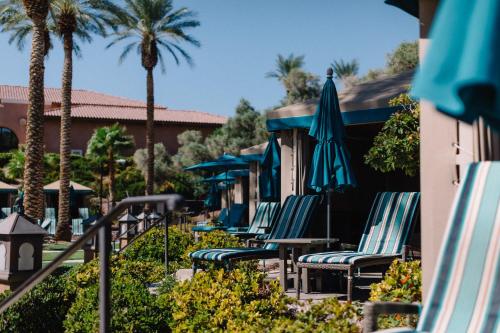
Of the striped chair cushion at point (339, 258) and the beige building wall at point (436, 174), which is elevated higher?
the beige building wall at point (436, 174)

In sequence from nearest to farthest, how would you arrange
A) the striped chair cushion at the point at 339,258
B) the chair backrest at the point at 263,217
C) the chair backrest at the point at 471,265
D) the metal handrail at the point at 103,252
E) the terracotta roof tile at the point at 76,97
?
the metal handrail at the point at 103,252 → the chair backrest at the point at 471,265 → the striped chair cushion at the point at 339,258 → the chair backrest at the point at 263,217 → the terracotta roof tile at the point at 76,97

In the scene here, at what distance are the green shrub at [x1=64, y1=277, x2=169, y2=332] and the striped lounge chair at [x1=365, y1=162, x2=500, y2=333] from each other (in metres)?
2.61

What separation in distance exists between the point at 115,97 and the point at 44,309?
2153 inches

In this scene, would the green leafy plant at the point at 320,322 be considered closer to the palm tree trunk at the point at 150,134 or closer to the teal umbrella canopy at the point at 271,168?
the teal umbrella canopy at the point at 271,168

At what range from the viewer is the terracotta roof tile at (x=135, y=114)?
48.2 meters

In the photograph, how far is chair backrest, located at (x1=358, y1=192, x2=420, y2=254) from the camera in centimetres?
737

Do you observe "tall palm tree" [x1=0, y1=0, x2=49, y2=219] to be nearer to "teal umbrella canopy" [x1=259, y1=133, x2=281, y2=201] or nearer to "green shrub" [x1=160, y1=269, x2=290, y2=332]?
"teal umbrella canopy" [x1=259, y1=133, x2=281, y2=201]

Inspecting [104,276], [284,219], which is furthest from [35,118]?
[104,276]

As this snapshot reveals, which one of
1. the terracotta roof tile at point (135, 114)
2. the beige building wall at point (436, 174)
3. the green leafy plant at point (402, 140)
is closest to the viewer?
the beige building wall at point (436, 174)

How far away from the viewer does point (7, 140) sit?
45.1 meters

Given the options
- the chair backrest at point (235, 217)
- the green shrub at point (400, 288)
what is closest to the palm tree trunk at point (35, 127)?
the chair backrest at point (235, 217)

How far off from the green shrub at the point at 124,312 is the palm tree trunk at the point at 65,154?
17.2 metres

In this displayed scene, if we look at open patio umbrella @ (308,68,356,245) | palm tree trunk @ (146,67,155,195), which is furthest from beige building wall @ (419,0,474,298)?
palm tree trunk @ (146,67,155,195)

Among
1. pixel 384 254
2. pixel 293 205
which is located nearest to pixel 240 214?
pixel 293 205
